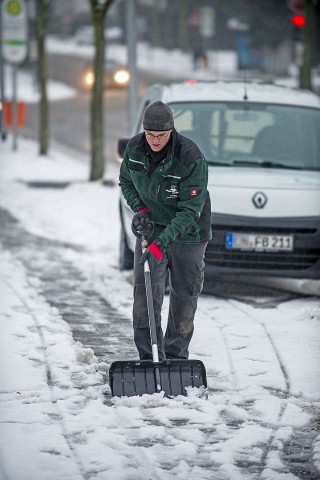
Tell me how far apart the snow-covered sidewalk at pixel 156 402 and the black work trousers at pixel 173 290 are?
0.34 m

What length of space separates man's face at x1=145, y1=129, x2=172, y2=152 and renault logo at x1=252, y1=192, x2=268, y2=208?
2819 mm

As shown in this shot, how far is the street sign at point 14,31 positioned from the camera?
2397 centimetres

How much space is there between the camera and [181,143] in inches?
277

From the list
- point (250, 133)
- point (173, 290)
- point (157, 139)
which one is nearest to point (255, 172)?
point (250, 133)

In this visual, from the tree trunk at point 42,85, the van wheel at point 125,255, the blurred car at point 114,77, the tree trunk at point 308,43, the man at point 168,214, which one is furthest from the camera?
the tree trunk at point 308,43

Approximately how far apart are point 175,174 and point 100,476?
2.11 metres

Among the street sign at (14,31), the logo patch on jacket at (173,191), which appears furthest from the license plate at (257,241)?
the street sign at (14,31)

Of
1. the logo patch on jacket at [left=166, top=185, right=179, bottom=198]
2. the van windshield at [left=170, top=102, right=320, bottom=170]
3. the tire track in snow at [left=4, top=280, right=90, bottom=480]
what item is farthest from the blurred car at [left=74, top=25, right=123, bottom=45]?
the logo patch on jacket at [left=166, top=185, right=179, bottom=198]

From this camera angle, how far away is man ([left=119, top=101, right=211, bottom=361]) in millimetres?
6973

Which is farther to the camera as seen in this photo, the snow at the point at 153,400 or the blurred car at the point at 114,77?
the blurred car at the point at 114,77

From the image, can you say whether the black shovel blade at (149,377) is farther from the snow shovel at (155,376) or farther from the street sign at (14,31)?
the street sign at (14,31)

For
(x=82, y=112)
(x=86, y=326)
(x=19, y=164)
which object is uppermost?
(x=86, y=326)

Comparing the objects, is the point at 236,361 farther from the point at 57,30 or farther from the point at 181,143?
the point at 57,30

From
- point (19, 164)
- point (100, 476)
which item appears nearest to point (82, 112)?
point (19, 164)
